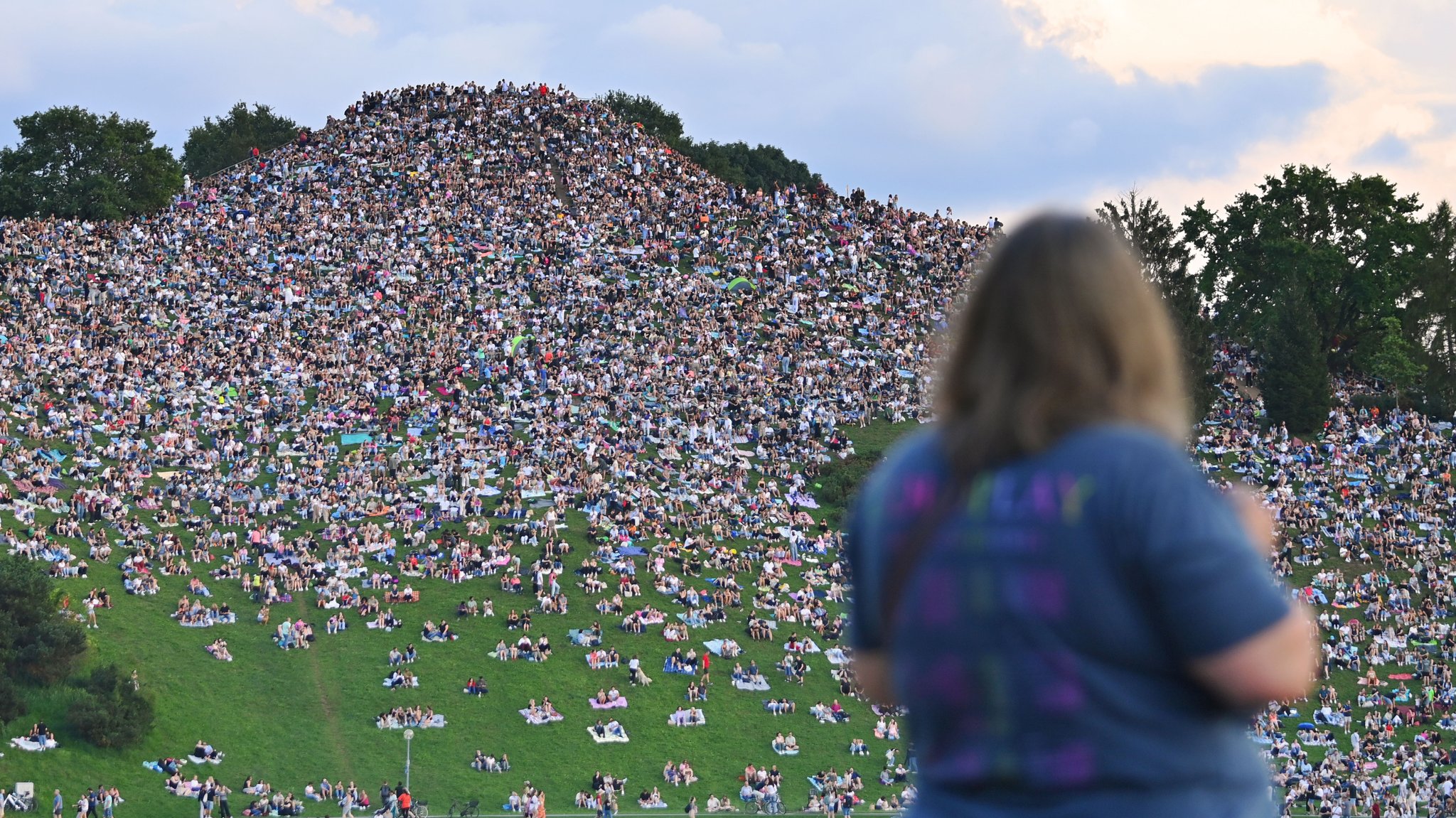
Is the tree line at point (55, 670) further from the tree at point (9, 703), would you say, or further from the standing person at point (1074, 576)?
the standing person at point (1074, 576)

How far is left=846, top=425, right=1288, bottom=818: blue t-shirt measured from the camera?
6.91ft

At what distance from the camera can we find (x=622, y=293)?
261 ft

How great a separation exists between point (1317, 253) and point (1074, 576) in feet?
278

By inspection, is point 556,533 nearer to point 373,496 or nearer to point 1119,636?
point 373,496

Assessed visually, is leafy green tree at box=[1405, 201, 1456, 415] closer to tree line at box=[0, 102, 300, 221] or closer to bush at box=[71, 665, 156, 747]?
bush at box=[71, 665, 156, 747]

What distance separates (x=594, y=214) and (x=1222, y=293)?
123ft

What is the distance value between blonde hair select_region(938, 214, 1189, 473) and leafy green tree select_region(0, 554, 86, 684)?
4107 centimetres

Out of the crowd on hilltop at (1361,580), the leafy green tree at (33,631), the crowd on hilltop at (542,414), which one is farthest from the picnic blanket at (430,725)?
the crowd on hilltop at (1361,580)

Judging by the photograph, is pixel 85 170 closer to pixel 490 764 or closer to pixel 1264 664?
pixel 490 764

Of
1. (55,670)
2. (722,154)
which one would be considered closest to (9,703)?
(55,670)

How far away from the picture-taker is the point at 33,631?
4000 centimetres

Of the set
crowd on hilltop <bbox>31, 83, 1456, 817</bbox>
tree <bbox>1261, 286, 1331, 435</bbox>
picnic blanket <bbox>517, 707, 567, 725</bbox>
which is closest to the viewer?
picnic blanket <bbox>517, 707, 567, 725</bbox>

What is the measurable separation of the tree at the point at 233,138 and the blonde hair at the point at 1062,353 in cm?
11342

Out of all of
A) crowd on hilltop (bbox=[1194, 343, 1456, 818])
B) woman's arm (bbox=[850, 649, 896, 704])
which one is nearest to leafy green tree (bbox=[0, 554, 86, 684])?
crowd on hilltop (bbox=[1194, 343, 1456, 818])
